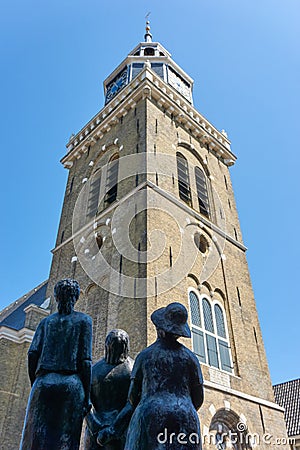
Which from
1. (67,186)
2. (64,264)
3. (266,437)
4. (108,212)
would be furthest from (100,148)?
(266,437)

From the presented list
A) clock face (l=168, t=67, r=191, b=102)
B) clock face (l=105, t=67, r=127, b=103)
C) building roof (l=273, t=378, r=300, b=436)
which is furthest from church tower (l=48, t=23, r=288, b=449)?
building roof (l=273, t=378, r=300, b=436)

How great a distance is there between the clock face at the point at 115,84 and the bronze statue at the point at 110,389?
20046 millimetres

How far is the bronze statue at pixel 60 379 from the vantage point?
122 inches

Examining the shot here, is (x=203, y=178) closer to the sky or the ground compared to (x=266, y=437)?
closer to the sky

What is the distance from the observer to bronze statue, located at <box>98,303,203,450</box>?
288 cm

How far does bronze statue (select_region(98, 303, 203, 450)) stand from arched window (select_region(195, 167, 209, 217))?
13148 millimetres

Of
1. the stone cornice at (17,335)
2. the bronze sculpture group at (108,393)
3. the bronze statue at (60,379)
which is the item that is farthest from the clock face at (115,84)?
the bronze sculpture group at (108,393)

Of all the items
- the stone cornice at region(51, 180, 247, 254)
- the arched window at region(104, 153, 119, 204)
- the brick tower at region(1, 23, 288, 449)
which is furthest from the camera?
the arched window at region(104, 153, 119, 204)

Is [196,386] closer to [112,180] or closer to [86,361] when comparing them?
[86,361]

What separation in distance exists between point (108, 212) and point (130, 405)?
11.6 meters

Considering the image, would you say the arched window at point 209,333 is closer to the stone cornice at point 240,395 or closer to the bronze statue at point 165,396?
the stone cornice at point 240,395

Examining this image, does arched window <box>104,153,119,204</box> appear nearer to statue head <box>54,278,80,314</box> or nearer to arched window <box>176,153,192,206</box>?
arched window <box>176,153,192,206</box>

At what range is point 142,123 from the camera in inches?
637

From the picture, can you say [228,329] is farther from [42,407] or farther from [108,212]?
[42,407]
